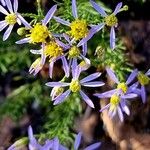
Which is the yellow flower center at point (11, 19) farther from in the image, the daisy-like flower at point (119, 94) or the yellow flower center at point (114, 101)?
the yellow flower center at point (114, 101)

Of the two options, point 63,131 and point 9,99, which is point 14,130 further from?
point 63,131

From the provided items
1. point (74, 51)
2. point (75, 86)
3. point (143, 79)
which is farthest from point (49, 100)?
point (74, 51)

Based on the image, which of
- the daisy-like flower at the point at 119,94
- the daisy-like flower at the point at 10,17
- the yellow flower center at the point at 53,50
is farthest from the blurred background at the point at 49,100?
the yellow flower center at the point at 53,50

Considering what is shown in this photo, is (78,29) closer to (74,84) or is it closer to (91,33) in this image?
(91,33)

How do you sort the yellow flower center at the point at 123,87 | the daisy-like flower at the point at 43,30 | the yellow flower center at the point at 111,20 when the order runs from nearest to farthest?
the daisy-like flower at the point at 43,30, the yellow flower center at the point at 111,20, the yellow flower center at the point at 123,87

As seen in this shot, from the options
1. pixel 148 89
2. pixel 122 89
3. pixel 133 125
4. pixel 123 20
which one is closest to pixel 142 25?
pixel 123 20

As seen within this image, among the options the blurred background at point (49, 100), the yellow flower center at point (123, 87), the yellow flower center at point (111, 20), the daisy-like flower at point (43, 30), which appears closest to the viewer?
the daisy-like flower at point (43, 30)
